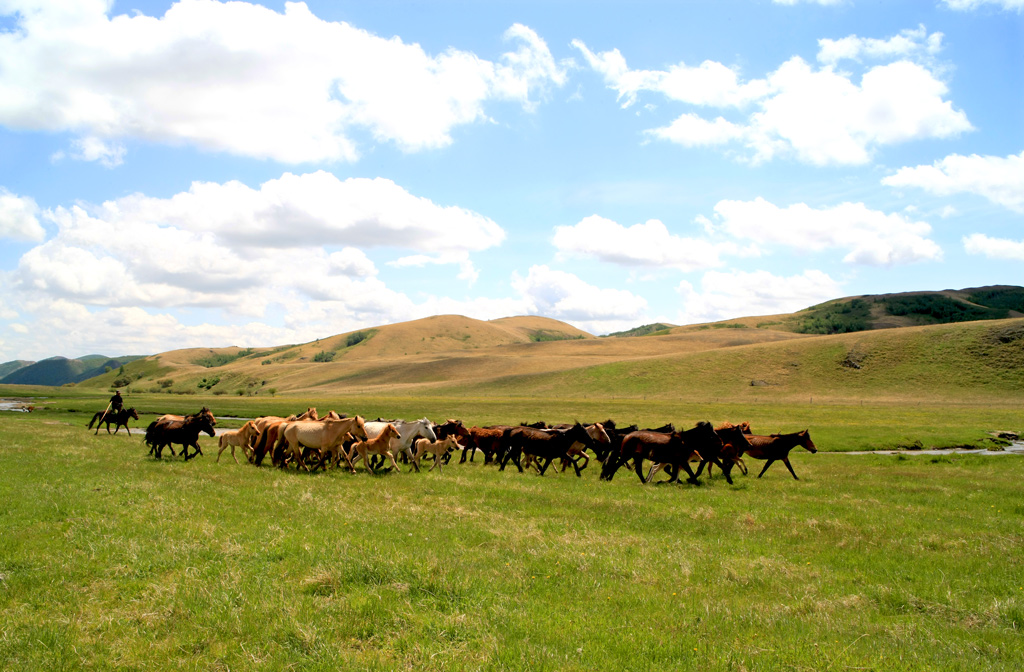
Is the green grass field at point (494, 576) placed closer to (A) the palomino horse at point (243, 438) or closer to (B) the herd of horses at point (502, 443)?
(B) the herd of horses at point (502, 443)

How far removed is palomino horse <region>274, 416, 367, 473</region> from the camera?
1903cm

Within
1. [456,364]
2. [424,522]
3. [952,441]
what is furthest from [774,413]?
[456,364]

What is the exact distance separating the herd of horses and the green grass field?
2353 mm

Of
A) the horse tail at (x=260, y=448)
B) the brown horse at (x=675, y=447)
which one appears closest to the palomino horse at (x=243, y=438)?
the horse tail at (x=260, y=448)

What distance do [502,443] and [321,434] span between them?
6536mm

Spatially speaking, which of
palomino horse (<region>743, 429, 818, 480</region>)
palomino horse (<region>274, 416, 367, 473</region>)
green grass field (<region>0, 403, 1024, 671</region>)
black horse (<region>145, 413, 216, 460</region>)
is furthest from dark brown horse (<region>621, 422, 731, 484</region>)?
black horse (<region>145, 413, 216, 460</region>)

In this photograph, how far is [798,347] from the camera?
3575 inches

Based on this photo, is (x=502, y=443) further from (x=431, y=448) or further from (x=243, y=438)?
(x=243, y=438)

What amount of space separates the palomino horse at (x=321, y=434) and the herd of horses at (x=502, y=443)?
0.10 ft

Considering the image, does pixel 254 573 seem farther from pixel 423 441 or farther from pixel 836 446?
pixel 836 446

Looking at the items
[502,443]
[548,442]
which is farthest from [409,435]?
[548,442]

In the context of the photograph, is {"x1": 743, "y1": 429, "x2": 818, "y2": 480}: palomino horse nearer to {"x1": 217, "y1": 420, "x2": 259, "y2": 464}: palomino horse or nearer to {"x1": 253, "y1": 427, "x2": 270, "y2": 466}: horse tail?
{"x1": 253, "y1": 427, "x2": 270, "y2": 466}: horse tail

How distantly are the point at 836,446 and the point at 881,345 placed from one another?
64814 mm

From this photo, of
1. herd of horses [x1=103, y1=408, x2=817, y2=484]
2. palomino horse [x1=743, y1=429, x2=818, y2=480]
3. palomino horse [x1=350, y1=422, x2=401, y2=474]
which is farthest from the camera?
palomino horse [x1=743, y1=429, x2=818, y2=480]
